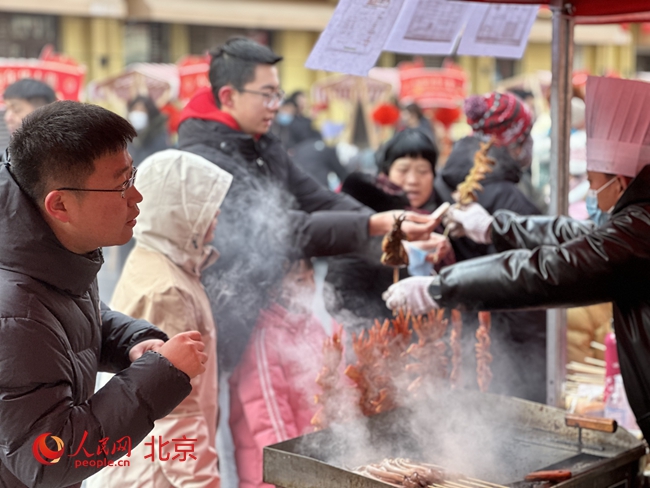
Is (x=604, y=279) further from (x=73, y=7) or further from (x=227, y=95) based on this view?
(x=73, y=7)

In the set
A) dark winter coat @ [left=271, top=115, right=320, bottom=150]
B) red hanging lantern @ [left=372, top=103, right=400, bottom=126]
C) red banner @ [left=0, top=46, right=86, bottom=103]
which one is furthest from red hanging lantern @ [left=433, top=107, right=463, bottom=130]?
red banner @ [left=0, top=46, right=86, bottom=103]

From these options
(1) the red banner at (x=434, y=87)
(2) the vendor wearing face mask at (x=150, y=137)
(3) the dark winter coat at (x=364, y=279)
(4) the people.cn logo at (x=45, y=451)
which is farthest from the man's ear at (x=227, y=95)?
(1) the red banner at (x=434, y=87)

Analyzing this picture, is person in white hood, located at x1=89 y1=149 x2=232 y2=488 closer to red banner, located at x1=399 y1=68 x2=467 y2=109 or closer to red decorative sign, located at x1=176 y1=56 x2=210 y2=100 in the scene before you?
red decorative sign, located at x1=176 y1=56 x2=210 y2=100

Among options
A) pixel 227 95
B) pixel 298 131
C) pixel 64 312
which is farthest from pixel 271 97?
pixel 298 131

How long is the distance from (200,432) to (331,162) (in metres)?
7.44

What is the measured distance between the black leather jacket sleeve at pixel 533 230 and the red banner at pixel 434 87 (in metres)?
9.18

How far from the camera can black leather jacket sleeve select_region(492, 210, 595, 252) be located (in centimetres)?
313

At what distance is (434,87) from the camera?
1245 cm

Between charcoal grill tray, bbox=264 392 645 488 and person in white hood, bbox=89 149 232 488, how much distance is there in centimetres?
33

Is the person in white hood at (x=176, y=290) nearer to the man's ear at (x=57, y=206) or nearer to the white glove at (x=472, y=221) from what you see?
the man's ear at (x=57, y=206)

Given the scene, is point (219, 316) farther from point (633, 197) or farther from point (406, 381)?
point (633, 197)

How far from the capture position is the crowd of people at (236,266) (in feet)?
5.48

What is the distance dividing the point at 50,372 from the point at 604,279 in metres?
1.64

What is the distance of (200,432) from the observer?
2539 millimetres
